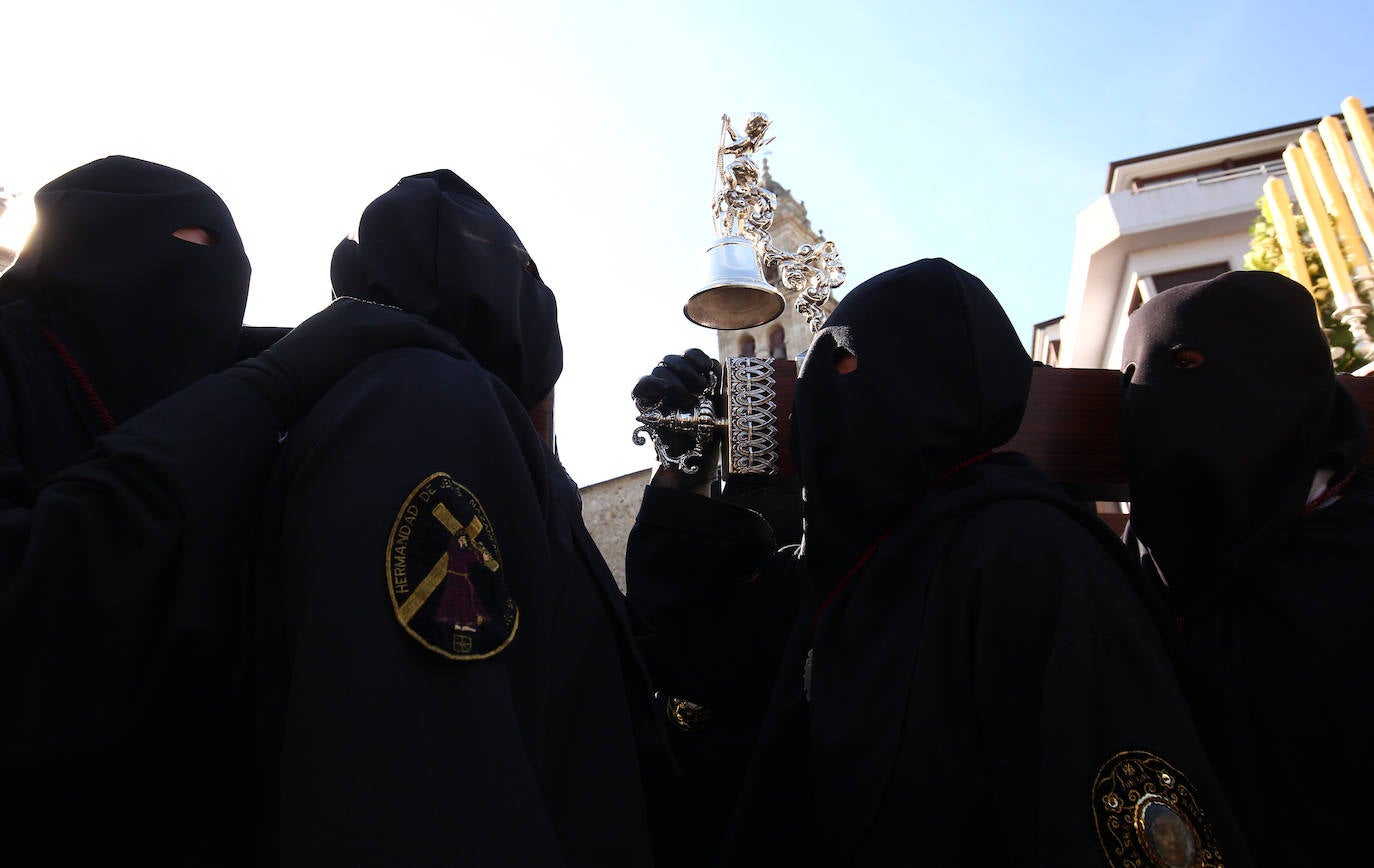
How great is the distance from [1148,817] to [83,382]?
6.77ft

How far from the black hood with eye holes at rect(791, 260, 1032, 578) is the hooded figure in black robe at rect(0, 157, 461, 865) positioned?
106cm

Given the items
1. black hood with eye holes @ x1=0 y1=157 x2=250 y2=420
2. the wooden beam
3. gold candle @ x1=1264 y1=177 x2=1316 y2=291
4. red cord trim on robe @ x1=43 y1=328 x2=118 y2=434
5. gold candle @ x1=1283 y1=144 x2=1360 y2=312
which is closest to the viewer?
red cord trim on robe @ x1=43 y1=328 x2=118 y2=434

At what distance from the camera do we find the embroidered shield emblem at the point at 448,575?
1243 millimetres

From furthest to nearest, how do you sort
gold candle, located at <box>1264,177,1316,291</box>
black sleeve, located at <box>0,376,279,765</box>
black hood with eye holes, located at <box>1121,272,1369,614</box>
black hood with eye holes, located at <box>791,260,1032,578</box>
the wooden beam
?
gold candle, located at <box>1264,177,1316,291</box> < the wooden beam < black hood with eye holes, located at <box>1121,272,1369,614</box> < black hood with eye holes, located at <box>791,260,1032,578</box> < black sleeve, located at <box>0,376,279,765</box>

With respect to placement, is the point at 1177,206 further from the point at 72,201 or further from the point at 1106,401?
the point at 72,201

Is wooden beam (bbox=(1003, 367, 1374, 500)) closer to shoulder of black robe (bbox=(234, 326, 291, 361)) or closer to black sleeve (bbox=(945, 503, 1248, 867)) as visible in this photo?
black sleeve (bbox=(945, 503, 1248, 867))

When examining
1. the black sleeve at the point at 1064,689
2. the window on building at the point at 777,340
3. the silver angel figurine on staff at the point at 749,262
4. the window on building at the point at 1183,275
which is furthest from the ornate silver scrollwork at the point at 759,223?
the window on building at the point at 777,340

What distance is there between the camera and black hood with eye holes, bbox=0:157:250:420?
174 centimetres

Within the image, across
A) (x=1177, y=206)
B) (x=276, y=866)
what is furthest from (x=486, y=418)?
(x=1177, y=206)

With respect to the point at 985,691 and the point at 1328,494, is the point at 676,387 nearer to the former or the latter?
the point at 985,691

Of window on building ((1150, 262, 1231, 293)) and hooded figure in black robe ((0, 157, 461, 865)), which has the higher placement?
window on building ((1150, 262, 1231, 293))

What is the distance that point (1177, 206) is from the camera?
18359 mm

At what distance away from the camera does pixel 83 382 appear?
64.7 inches

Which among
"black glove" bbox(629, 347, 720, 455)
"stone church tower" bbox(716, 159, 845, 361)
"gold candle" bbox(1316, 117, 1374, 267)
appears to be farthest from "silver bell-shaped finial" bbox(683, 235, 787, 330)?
"stone church tower" bbox(716, 159, 845, 361)
